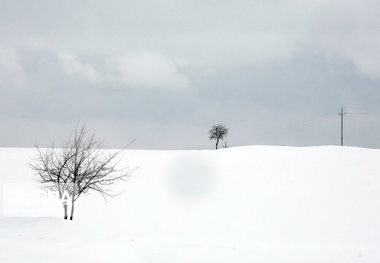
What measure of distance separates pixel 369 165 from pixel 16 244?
1194 inches

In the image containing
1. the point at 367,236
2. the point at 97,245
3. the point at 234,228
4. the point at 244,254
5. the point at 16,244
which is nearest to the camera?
the point at 16,244

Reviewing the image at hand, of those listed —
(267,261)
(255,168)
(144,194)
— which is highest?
(255,168)

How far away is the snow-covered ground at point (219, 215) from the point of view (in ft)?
44.2

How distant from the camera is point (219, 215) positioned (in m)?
23.0

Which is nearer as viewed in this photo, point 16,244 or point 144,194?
point 16,244

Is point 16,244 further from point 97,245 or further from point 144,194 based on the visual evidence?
point 144,194

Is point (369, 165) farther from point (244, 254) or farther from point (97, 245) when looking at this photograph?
point (97, 245)

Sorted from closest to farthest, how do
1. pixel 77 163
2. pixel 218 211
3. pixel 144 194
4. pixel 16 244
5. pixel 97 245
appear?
pixel 16 244
pixel 97 245
pixel 77 163
pixel 218 211
pixel 144 194

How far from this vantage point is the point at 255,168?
113 feet

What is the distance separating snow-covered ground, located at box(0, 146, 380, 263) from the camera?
13.5 metres

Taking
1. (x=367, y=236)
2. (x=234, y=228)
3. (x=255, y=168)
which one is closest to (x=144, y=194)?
(x=234, y=228)

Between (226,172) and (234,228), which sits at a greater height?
(226,172)

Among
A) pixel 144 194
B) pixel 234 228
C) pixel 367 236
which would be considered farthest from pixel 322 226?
pixel 144 194

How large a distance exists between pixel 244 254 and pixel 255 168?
20765mm
